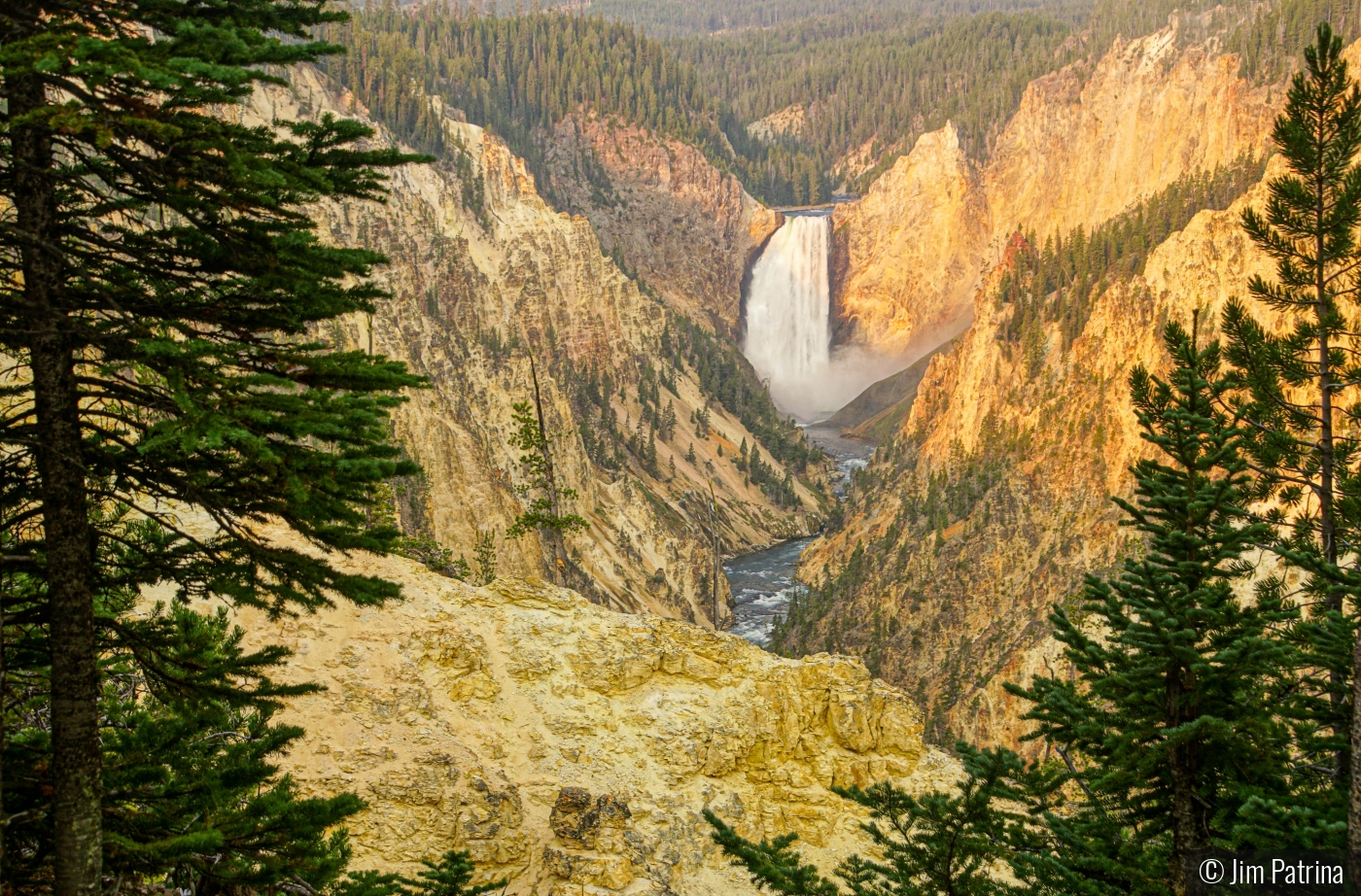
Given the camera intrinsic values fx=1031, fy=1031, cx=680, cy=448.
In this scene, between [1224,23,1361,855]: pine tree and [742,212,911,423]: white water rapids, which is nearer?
[1224,23,1361,855]: pine tree

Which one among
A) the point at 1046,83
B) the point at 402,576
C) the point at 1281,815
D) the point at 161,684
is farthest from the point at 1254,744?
Result: the point at 1046,83

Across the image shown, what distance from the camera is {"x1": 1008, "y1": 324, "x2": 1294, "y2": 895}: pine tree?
346 inches

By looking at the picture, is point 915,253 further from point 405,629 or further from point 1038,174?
point 405,629

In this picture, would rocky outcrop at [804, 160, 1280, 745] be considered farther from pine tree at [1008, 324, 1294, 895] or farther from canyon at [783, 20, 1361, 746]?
pine tree at [1008, 324, 1294, 895]

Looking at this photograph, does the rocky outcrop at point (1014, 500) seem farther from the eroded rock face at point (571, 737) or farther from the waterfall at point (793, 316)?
the waterfall at point (793, 316)

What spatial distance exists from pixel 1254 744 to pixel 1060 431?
5499 cm

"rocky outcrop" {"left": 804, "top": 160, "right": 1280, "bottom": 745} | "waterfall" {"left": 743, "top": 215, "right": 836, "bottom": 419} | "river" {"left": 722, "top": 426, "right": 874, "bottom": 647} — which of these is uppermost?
"waterfall" {"left": 743, "top": 215, "right": 836, "bottom": 419}

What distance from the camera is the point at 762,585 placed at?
79.9 m

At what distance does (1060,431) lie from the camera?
200ft

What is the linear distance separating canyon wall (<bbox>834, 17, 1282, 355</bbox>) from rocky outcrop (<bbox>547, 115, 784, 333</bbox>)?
17414 millimetres

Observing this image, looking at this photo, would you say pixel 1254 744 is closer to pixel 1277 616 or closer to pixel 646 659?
pixel 1277 616

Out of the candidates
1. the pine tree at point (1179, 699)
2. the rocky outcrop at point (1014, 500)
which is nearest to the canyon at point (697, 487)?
the rocky outcrop at point (1014, 500)
